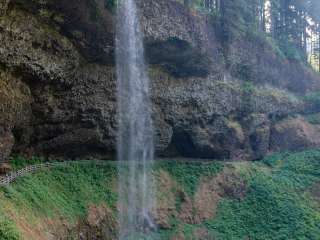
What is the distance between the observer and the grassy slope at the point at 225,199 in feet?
67.7

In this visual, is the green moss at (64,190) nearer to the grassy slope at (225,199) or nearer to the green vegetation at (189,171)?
the grassy slope at (225,199)

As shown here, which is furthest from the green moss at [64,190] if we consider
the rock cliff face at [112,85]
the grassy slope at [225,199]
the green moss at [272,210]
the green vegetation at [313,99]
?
the green vegetation at [313,99]

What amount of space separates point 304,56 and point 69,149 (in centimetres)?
3476

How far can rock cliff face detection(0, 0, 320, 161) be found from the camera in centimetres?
2198

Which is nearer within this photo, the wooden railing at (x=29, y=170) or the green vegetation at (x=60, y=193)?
the green vegetation at (x=60, y=193)

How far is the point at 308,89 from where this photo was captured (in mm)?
48500

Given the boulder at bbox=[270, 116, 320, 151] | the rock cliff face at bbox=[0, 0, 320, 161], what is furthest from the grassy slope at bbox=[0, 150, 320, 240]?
the rock cliff face at bbox=[0, 0, 320, 161]

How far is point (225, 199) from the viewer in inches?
1258

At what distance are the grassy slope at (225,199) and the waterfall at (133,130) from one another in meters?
1.15

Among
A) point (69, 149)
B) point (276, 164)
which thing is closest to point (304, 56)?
point (276, 164)

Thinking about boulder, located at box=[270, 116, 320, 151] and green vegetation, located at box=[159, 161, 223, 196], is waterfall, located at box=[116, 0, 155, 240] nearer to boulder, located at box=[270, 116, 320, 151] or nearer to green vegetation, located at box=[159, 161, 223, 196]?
green vegetation, located at box=[159, 161, 223, 196]

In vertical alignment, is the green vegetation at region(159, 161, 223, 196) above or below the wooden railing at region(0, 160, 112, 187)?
below

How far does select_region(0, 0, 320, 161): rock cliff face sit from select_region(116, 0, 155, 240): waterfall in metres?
0.66

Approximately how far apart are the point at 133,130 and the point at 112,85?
→ 138 inches
